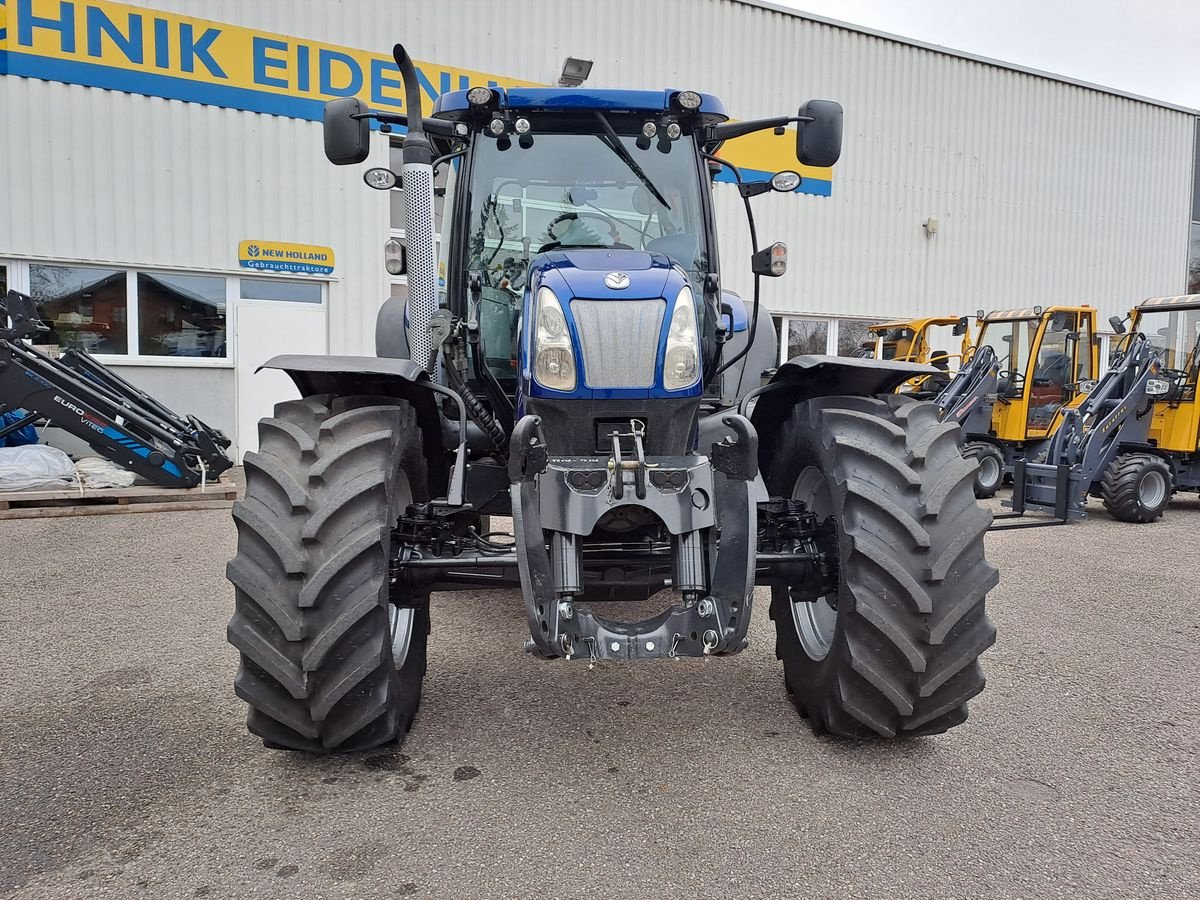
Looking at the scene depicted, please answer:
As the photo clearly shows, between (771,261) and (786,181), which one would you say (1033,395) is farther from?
(771,261)

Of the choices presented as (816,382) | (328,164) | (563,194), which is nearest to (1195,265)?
(328,164)

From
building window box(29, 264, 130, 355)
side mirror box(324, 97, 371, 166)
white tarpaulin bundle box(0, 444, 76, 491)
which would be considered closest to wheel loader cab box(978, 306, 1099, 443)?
side mirror box(324, 97, 371, 166)

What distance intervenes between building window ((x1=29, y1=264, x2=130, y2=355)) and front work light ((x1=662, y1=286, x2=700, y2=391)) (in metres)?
9.31

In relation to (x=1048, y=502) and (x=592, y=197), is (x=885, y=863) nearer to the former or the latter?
(x=592, y=197)

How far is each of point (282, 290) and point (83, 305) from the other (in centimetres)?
219

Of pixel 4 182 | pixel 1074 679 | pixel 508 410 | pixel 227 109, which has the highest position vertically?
pixel 227 109

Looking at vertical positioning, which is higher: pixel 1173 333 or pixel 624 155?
pixel 624 155

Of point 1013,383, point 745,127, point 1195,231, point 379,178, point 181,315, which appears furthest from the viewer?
point 1195,231

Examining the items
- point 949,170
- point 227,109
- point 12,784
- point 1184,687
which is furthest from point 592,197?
point 949,170

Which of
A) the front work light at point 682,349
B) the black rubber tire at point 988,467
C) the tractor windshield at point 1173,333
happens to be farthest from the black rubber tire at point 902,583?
the tractor windshield at point 1173,333

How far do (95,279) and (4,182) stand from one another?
4.30 ft

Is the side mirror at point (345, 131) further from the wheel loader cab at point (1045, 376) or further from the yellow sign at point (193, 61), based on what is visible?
the wheel loader cab at point (1045, 376)

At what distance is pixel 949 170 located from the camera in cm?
1475

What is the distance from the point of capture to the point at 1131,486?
862 centimetres
